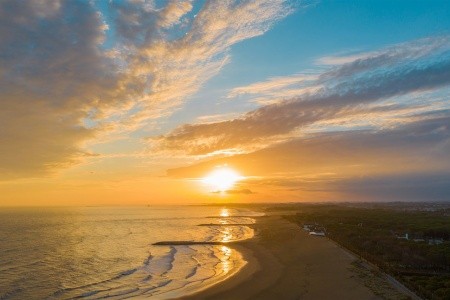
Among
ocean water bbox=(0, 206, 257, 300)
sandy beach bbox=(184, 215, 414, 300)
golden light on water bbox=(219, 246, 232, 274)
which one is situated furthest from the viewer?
golden light on water bbox=(219, 246, 232, 274)

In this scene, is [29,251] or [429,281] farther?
[29,251]

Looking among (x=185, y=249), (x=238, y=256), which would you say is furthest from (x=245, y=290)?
(x=185, y=249)

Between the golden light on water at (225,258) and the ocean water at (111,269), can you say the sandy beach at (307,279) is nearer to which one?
the golden light on water at (225,258)

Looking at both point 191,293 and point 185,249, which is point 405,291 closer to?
point 191,293

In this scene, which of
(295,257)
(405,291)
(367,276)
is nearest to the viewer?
(405,291)

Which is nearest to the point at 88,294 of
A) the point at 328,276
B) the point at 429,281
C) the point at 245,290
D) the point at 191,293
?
the point at 191,293

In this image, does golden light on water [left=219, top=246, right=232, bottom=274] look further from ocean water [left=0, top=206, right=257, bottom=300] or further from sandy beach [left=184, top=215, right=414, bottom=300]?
sandy beach [left=184, top=215, right=414, bottom=300]

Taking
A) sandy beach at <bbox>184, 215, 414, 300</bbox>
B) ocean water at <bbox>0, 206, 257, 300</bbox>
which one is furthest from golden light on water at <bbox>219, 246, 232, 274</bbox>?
sandy beach at <bbox>184, 215, 414, 300</bbox>

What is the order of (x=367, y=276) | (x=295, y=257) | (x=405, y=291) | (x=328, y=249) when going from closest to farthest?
(x=405, y=291) → (x=367, y=276) → (x=295, y=257) → (x=328, y=249)
